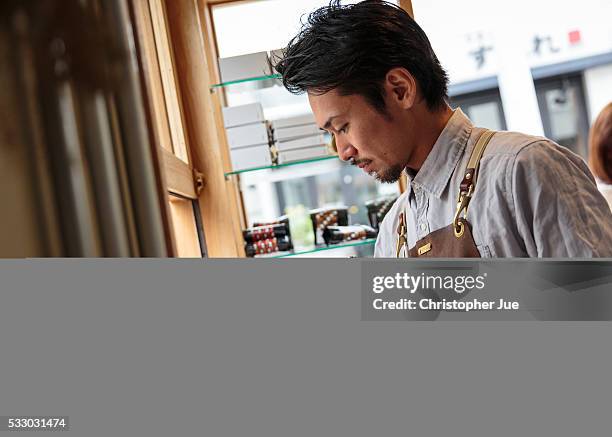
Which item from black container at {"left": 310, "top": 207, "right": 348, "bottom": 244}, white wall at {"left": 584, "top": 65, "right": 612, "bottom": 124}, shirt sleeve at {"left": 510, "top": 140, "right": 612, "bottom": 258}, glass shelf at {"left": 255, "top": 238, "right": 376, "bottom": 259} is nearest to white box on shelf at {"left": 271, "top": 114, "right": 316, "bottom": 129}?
black container at {"left": 310, "top": 207, "right": 348, "bottom": 244}

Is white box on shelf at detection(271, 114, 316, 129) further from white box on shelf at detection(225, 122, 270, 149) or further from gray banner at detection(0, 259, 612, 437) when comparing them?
gray banner at detection(0, 259, 612, 437)

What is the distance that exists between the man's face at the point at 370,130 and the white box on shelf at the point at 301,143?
0.90 m

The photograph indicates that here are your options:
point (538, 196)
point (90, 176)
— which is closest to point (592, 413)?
point (90, 176)

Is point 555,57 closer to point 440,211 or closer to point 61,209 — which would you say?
point 440,211

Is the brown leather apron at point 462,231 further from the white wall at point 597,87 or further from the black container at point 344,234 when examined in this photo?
the white wall at point 597,87

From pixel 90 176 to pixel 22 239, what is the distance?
0.18 ft

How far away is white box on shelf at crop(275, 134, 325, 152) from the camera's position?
2.40 m

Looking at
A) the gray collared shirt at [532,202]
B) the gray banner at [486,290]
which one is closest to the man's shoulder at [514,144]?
the gray collared shirt at [532,202]

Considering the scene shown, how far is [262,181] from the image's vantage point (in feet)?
8.20

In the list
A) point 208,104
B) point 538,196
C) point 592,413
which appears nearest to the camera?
point 592,413

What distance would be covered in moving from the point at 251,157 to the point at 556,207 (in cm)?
132

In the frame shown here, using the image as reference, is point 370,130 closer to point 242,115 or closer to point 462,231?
point 462,231

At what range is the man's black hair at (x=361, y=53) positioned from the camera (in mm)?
1445

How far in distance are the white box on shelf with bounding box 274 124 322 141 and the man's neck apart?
37.6 inches
